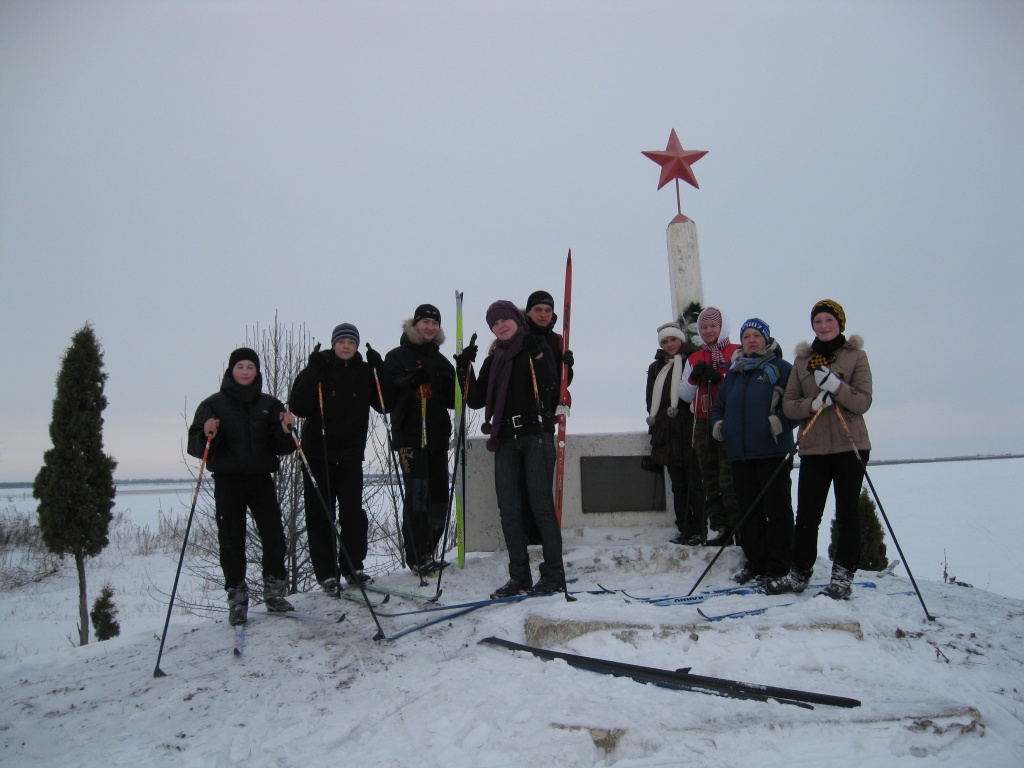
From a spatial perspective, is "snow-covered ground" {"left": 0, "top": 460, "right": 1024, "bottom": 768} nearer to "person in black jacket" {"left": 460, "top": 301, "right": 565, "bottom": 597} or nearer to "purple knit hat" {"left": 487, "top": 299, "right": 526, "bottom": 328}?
"person in black jacket" {"left": 460, "top": 301, "right": 565, "bottom": 597}

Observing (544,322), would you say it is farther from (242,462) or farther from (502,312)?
(242,462)

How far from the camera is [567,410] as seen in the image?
5527 mm

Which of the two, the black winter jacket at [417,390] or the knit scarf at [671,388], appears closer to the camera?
the black winter jacket at [417,390]

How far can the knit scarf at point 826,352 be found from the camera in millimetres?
4293

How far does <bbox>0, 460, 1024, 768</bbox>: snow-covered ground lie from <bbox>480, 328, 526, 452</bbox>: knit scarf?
1.29 m

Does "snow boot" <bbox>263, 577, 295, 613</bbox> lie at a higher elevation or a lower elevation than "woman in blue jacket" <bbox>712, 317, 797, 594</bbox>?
lower

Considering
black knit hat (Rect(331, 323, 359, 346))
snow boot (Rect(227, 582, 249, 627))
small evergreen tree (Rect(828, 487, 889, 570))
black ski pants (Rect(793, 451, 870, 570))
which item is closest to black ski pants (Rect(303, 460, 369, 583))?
snow boot (Rect(227, 582, 249, 627))

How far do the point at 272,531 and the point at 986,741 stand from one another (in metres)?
4.22

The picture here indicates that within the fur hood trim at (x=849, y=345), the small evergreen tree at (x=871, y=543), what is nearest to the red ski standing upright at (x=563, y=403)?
the fur hood trim at (x=849, y=345)

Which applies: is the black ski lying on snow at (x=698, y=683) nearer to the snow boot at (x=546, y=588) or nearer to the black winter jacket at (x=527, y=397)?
the snow boot at (x=546, y=588)

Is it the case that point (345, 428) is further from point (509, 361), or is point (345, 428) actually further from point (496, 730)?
point (496, 730)

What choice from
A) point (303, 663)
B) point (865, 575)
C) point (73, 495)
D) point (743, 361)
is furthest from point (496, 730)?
point (73, 495)

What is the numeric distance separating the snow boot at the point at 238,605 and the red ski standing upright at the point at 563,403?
8.39 ft

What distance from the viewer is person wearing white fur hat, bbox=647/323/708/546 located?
18.8ft
